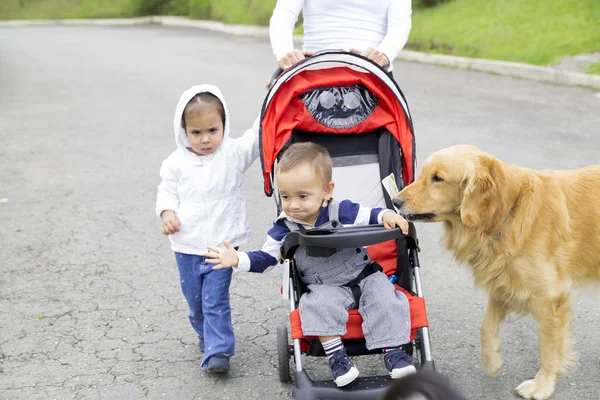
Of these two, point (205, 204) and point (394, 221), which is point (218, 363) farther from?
point (394, 221)

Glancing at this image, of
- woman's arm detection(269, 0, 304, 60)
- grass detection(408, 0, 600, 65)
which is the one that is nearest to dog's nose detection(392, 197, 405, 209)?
woman's arm detection(269, 0, 304, 60)

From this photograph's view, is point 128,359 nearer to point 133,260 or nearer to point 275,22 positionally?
point 133,260

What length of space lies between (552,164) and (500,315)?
4.35 m

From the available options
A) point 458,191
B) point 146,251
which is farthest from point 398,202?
point 146,251

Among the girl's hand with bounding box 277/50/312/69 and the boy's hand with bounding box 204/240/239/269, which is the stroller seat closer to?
the boy's hand with bounding box 204/240/239/269

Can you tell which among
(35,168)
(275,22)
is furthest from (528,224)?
(35,168)

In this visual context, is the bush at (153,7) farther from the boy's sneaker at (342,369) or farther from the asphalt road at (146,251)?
the boy's sneaker at (342,369)

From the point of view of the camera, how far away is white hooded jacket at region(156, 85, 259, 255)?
4285 millimetres

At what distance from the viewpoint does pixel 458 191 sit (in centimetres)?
386

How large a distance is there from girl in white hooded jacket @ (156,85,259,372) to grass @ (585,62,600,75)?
9698 mm

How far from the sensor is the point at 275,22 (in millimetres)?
5047

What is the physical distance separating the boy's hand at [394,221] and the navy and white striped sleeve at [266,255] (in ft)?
1.71

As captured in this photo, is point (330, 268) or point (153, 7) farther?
point (153, 7)

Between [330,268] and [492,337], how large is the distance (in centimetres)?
101
